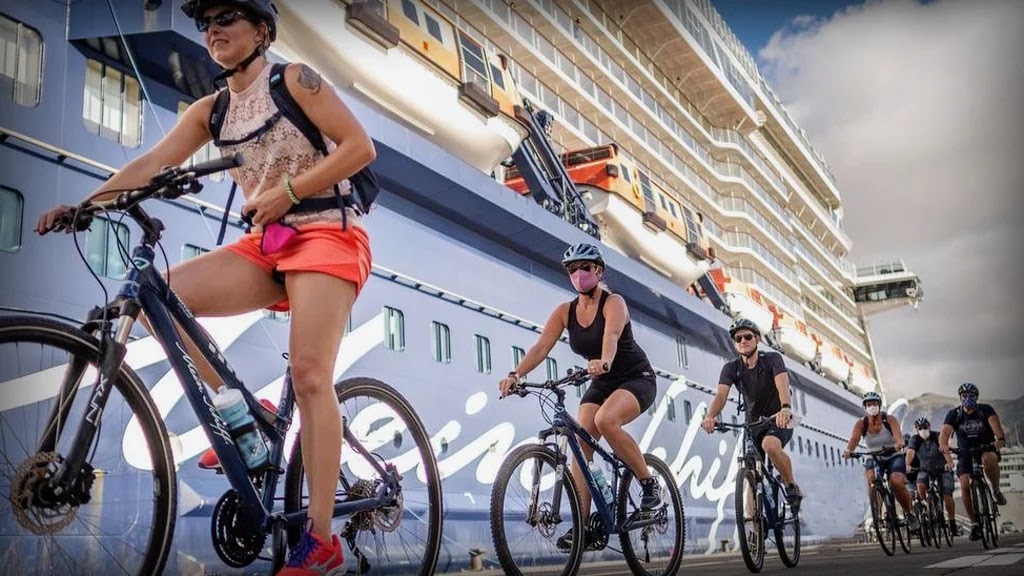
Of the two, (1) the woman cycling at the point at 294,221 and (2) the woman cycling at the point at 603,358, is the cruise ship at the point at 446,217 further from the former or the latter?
(2) the woman cycling at the point at 603,358

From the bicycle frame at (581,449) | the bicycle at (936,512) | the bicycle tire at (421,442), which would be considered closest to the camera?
the bicycle tire at (421,442)

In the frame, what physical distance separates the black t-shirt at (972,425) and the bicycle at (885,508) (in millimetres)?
696

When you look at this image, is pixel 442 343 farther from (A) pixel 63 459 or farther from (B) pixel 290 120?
(A) pixel 63 459

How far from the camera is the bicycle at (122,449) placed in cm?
228

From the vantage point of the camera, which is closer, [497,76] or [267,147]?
[267,147]

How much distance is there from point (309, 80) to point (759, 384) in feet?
15.8

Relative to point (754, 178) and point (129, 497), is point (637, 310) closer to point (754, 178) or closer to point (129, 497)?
point (129, 497)

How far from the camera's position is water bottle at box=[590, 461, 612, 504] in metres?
4.80

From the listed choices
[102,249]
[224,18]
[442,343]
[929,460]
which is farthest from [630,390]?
[929,460]

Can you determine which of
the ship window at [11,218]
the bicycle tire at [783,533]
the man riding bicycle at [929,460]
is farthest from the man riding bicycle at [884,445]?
the ship window at [11,218]

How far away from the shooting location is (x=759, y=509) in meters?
6.30

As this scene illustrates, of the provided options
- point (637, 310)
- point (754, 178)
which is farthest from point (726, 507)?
point (754, 178)

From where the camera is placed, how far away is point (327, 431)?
2895mm

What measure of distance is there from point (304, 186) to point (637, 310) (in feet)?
47.8
